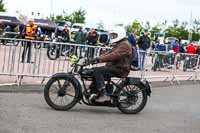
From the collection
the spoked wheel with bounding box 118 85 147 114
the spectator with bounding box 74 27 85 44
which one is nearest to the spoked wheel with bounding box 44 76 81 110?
the spoked wheel with bounding box 118 85 147 114

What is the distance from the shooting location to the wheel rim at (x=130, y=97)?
1063cm

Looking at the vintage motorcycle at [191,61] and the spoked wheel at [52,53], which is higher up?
the spoked wheel at [52,53]

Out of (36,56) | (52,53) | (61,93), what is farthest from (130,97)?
(36,56)

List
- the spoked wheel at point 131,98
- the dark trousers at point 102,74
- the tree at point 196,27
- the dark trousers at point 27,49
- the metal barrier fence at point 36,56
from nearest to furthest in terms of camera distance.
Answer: the dark trousers at point 102,74
the spoked wheel at point 131,98
the metal barrier fence at point 36,56
the dark trousers at point 27,49
the tree at point 196,27

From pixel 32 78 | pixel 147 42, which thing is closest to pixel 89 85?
pixel 32 78

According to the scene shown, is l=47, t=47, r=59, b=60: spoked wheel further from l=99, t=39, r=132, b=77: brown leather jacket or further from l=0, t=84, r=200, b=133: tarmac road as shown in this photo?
l=99, t=39, r=132, b=77: brown leather jacket

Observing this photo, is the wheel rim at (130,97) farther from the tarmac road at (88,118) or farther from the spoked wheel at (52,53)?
the spoked wheel at (52,53)

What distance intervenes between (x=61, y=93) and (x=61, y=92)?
3 cm

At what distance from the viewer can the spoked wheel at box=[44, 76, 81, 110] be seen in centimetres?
1031

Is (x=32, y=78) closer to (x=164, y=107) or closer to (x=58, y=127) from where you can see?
(x=164, y=107)

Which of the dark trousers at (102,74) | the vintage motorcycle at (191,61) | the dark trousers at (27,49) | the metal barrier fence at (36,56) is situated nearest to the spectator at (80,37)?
the vintage motorcycle at (191,61)

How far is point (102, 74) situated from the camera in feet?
34.0

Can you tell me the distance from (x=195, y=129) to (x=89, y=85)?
2.28m

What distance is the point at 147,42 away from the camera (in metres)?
23.0
